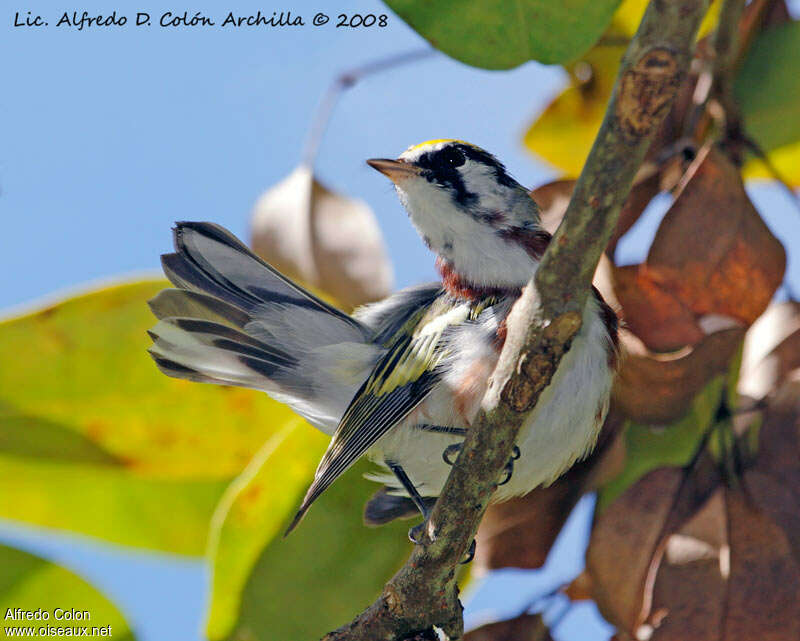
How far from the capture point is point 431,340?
195 centimetres

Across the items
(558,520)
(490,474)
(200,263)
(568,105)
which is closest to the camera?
(490,474)

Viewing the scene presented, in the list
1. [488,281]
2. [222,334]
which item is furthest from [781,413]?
[222,334]

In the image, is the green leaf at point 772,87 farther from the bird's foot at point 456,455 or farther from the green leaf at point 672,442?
the bird's foot at point 456,455

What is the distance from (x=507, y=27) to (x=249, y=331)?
853mm

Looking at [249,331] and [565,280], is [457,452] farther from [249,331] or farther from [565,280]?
[565,280]

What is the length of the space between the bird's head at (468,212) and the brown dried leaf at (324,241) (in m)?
0.21

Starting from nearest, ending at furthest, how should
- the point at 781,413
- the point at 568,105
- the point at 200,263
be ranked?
the point at 781,413, the point at 200,263, the point at 568,105

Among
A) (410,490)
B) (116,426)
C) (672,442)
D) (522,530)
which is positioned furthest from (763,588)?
(116,426)

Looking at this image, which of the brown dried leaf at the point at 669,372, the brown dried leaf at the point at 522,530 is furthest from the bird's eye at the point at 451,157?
the brown dried leaf at the point at 522,530

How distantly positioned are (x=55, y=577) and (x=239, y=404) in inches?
21.1

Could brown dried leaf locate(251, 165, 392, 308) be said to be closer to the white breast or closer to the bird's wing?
the bird's wing

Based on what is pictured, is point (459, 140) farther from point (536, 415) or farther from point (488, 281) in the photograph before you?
point (536, 415)

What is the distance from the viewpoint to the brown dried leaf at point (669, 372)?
5.96 feet

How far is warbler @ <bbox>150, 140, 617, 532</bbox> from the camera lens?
189 cm
